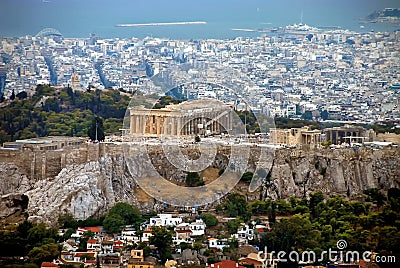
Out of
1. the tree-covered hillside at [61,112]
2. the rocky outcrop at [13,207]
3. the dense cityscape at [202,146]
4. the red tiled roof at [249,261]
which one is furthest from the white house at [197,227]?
the tree-covered hillside at [61,112]

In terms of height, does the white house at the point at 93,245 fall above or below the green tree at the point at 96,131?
below

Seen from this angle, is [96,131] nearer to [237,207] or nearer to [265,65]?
[237,207]

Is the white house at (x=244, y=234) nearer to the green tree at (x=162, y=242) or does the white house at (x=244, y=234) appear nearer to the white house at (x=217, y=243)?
the white house at (x=217, y=243)

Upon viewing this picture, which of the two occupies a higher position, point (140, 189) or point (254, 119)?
point (254, 119)

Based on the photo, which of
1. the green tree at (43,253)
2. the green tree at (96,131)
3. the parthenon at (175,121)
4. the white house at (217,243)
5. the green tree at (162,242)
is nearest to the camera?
the green tree at (43,253)

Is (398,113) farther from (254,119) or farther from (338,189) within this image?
(338,189)

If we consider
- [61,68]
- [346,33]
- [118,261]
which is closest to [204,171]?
[118,261]
